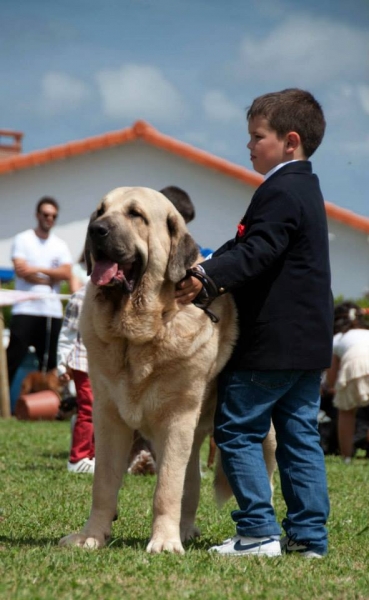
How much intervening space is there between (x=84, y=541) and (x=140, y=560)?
485 mm

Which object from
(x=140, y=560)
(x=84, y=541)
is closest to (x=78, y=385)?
(x=84, y=541)

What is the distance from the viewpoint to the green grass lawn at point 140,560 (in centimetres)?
311

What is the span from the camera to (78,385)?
722 centimetres

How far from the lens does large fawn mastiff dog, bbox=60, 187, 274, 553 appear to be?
388cm

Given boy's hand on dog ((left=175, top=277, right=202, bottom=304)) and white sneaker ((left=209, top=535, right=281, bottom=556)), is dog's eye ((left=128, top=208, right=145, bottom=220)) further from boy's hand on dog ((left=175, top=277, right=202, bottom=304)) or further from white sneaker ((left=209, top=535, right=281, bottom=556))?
white sneaker ((left=209, top=535, right=281, bottom=556))

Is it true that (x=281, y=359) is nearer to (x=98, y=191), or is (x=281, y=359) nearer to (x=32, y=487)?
(x=32, y=487)

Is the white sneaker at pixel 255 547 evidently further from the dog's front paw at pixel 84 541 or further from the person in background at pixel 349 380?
the person in background at pixel 349 380

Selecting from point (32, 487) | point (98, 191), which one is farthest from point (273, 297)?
point (98, 191)

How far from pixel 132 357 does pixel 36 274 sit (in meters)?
7.45

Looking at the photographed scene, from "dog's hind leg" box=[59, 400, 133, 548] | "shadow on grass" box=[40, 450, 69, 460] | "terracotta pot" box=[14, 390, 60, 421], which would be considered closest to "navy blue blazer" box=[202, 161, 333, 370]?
"dog's hind leg" box=[59, 400, 133, 548]

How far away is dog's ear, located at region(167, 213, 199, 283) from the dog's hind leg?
67 cm

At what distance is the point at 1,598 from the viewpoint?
9.40 ft

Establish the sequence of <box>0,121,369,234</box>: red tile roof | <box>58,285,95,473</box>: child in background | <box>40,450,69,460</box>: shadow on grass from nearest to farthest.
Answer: <box>58,285,95,473</box>: child in background < <box>40,450,69,460</box>: shadow on grass < <box>0,121,369,234</box>: red tile roof

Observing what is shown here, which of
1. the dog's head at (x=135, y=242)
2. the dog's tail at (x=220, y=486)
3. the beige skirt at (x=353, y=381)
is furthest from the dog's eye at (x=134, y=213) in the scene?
the beige skirt at (x=353, y=381)
